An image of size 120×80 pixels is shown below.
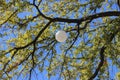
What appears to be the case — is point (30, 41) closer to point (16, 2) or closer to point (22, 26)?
point (22, 26)

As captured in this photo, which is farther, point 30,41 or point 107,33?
point 30,41

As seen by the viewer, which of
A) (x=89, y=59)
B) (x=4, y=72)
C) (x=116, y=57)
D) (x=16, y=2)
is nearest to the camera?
(x=16, y=2)

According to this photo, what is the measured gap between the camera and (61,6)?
12.2 m

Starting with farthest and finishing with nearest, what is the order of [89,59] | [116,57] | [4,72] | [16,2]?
[89,59] < [116,57] < [4,72] < [16,2]

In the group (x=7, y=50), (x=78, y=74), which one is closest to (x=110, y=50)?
(x=78, y=74)

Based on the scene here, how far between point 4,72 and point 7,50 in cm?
78

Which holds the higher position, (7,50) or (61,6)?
(61,6)

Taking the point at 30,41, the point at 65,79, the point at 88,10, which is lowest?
the point at 65,79

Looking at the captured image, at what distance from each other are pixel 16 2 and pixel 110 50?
121 inches

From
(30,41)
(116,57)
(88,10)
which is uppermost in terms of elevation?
(88,10)

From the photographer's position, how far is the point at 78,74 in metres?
13.0

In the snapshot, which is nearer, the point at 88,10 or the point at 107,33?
the point at 107,33

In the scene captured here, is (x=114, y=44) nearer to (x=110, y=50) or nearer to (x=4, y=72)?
(x=110, y=50)

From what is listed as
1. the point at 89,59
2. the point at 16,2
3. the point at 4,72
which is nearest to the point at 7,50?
the point at 4,72
